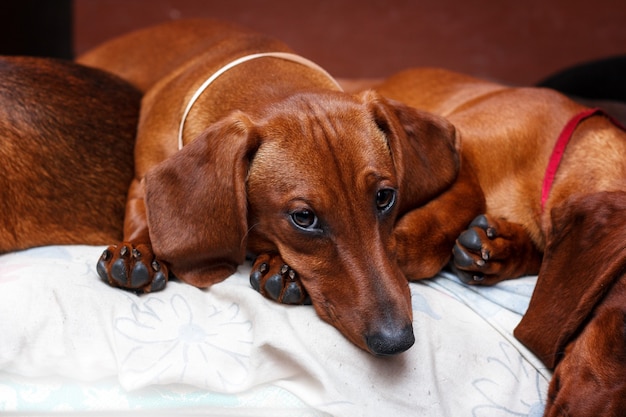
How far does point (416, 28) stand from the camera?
169 inches

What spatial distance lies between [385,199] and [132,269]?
741 millimetres

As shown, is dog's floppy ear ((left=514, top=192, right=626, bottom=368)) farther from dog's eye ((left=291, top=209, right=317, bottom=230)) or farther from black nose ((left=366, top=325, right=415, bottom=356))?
dog's eye ((left=291, top=209, right=317, bottom=230))

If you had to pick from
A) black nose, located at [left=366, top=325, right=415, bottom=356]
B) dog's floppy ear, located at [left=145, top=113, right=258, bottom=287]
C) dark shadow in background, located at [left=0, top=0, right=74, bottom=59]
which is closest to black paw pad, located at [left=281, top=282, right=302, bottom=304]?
dog's floppy ear, located at [left=145, top=113, right=258, bottom=287]

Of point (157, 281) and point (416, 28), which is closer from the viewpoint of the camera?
point (157, 281)

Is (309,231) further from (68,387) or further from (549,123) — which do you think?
(549,123)

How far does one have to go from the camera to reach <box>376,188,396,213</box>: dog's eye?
6.69ft

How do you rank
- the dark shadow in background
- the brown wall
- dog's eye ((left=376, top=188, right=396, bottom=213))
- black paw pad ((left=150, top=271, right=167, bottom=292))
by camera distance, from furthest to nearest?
1. the brown wall
2. the dark shadow in background
3. black paw pad ((left=150, top=271, right=167, bottom=292))
4. dog's eye ((left=376, top=188, right=396, bottom=213))

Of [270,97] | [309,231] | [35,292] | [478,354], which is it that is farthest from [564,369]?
[35,292]

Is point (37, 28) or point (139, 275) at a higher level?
point (139, 275)

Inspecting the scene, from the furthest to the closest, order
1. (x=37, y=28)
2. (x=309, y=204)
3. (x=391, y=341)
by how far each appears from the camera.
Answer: (x=37, y=28) < (x=309, y=204) < (x=391, y=341)

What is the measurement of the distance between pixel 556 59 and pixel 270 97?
8.59ft

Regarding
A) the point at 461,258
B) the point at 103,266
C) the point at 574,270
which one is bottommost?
the point at 103,266

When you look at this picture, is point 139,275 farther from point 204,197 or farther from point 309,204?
point 309,204

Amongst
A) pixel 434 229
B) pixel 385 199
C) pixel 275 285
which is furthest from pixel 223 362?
pixel 434 229
